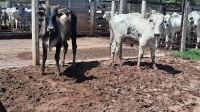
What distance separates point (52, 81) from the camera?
7316mm

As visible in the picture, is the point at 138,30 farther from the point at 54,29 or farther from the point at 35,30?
the point at 35,30

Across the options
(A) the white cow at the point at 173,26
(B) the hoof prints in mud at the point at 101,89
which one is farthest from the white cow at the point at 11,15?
(B) the hoof prints in mud at the point at 101,89

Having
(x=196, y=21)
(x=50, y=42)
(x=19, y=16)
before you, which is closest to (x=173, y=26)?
(x=196, y=21)

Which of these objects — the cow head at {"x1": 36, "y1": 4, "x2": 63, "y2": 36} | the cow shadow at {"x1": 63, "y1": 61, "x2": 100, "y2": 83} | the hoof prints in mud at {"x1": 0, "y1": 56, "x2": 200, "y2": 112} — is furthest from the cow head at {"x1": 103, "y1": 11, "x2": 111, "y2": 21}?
the cow head at {"x1": 36, "y1": 4, "x2": 63, "y2": 36}

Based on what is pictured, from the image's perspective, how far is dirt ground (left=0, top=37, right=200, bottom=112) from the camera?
5.99 m

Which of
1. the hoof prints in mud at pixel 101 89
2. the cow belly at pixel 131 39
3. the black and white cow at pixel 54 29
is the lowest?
the hoof prints in mud at pixel 101 89

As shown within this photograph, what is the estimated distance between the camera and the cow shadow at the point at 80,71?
7.70 meters

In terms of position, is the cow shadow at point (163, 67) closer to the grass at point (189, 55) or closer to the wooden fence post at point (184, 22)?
the grass at point (189, 55)

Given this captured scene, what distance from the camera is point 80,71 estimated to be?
27.2ft

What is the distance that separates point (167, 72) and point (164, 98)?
208 cm

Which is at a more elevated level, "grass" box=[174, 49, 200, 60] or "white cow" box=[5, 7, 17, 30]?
"white cow" box=[5, 7, 17, 30]

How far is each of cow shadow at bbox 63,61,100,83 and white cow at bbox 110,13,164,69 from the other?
68cm

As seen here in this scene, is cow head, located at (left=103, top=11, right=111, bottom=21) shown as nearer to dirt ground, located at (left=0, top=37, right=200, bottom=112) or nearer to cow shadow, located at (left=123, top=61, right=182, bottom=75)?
dirt ground, located at (left=0, top=37, right=200, bottom=112)

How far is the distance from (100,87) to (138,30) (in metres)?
2.50
